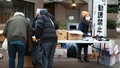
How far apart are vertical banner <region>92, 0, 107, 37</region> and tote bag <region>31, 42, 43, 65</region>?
621 cm

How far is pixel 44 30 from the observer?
7086 mm

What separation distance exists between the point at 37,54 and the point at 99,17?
7.40 metres

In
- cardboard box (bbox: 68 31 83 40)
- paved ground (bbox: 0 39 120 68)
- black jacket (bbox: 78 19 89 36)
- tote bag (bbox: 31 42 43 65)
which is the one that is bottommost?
paved ground (bbox: 0 39 120 68)

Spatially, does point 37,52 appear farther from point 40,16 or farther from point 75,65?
point 75,65

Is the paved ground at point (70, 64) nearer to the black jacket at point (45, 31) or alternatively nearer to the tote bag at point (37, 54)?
the tote bag at point (37, 54)

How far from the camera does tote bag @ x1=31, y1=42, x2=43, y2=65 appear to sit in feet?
23.5

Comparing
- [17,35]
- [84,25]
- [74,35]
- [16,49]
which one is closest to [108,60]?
[84,25]

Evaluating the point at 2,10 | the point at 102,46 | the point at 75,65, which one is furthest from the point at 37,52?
the point at 2,10

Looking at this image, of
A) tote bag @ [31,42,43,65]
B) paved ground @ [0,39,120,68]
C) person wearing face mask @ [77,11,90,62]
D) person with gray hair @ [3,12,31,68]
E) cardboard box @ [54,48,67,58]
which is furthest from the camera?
cardboard box @ [54,48,67,58]

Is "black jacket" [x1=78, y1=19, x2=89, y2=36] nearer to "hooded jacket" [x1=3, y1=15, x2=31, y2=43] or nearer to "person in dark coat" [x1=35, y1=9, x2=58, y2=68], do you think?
"person in dark coat" [x1=35, y1=9, x2=58, y2=68]

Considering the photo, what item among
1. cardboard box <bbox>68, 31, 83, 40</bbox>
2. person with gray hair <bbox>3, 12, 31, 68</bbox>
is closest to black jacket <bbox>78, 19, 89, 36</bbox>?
cardboard box <bbox>68, 31, 83, 40</bbox>

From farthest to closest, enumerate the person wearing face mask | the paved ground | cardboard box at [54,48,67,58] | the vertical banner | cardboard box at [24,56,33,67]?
the vertical banner < cardboard box at [54,48,67,58] < the paved ground < the person wearing face mask < cardboard box at [24,56,33,67]

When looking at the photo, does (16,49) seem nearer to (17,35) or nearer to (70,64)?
(17,35)

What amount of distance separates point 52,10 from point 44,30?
1673cm
